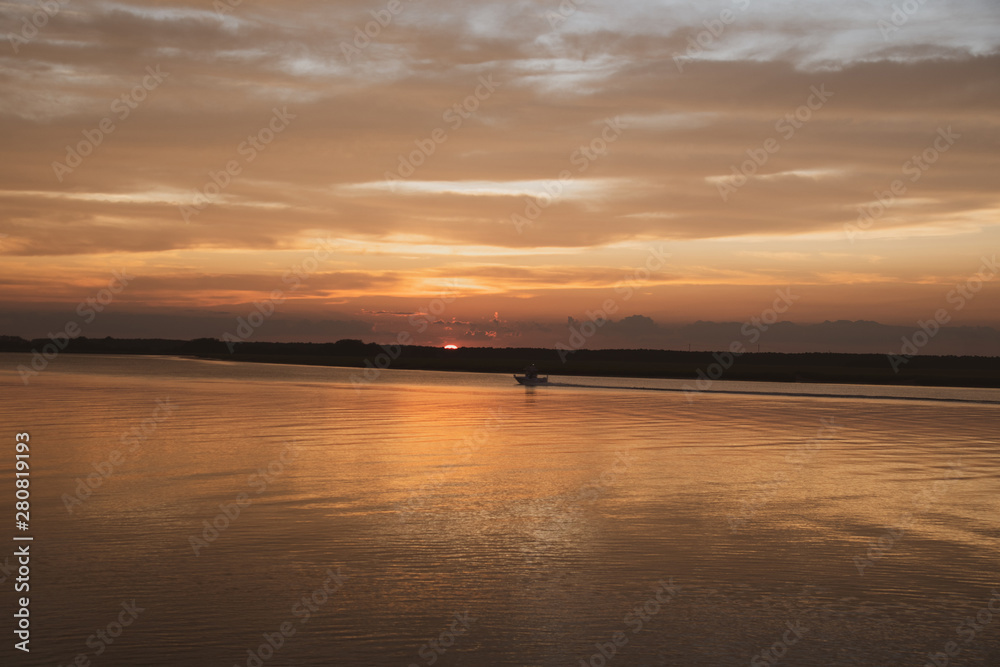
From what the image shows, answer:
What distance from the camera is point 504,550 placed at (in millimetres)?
16797

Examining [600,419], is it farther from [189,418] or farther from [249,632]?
[249,632]

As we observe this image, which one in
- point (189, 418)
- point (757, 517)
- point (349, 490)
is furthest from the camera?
point (189, 418)

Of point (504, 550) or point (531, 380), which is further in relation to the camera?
point (531, 380)

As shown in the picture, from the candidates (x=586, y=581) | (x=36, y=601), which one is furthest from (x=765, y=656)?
(x=36, y=601)

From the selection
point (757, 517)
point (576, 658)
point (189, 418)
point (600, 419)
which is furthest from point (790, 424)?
point (576, 658)

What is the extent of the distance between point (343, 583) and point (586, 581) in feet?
13.6

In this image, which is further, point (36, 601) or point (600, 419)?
point (600, 419)

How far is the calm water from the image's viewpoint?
11844 millimetres

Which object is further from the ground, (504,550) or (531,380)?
(504,550)

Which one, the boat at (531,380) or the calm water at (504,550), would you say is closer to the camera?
the calm water at (504,550)

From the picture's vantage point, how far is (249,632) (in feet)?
39.3

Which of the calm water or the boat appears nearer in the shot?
the calm water

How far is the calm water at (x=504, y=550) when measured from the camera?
38.9 feet

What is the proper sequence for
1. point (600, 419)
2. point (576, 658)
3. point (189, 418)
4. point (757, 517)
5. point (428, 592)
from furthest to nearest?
1. point (600, 419)
2. point (189, 418)
3. point (757, 517)
4. point (428, 592)
5. point (576, 658)
